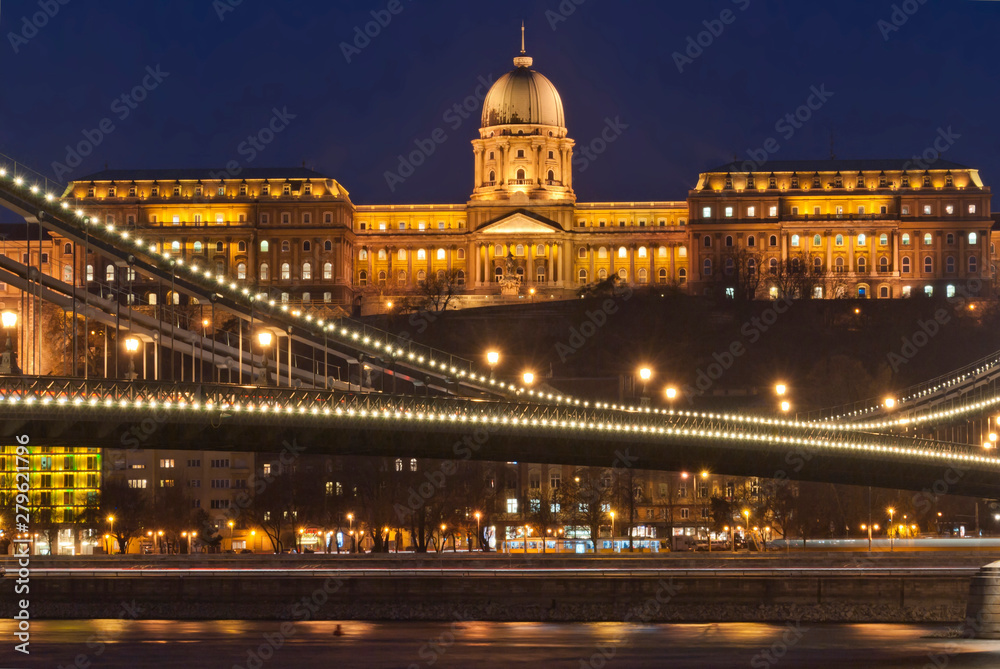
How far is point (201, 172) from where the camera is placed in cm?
19762

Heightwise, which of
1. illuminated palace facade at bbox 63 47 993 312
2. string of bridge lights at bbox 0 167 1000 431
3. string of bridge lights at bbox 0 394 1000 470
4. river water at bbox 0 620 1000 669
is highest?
illuminated palace facade at bbox 63 47 993 312

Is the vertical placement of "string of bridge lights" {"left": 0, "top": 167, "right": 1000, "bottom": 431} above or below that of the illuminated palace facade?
below

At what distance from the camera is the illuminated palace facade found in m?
188

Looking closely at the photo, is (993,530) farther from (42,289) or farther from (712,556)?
(42,289)

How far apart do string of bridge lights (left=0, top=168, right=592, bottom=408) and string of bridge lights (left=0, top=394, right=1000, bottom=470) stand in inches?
214

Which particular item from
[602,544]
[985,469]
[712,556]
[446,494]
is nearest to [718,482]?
[602,544]

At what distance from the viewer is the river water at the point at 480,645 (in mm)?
51719

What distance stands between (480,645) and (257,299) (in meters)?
15.9

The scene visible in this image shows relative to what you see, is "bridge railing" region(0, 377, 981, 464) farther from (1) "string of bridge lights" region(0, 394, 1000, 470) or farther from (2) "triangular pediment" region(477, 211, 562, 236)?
(2) "triangular pediment" region(477, 211, 562, 236)

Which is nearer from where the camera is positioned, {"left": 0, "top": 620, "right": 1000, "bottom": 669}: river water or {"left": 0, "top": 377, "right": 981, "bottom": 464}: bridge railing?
{"left": 0, "top": 620, "right": 1000, "bottom": 669}: river water

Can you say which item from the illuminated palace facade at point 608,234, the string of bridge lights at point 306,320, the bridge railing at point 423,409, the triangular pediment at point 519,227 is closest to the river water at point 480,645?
the bridge railing at point 423,409

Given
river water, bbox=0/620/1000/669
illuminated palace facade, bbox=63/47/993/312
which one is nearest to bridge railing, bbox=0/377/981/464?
river water, bbox=0/620/1000/669

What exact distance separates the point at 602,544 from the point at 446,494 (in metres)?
8.85

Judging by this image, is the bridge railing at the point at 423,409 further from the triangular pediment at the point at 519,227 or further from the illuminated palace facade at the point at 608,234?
the triangular pediment at the point at 519,227
